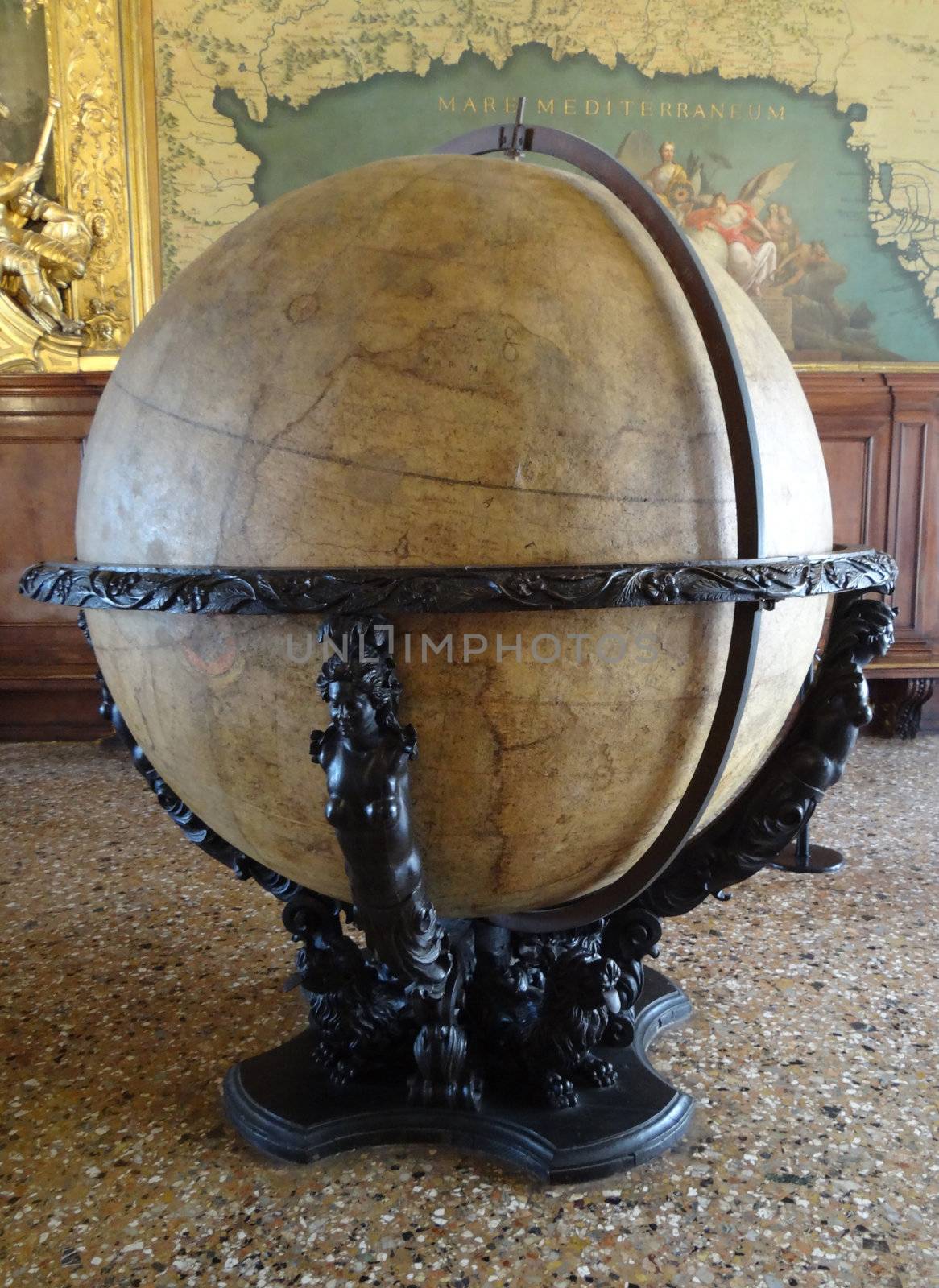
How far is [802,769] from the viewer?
1583mm

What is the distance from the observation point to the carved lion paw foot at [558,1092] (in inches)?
Answer: 63.0

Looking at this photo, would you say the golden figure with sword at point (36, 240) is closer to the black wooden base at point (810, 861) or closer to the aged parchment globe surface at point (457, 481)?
the aged parchment globe surface at point (457, 481)

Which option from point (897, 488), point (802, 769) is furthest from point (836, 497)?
point (802, 769)

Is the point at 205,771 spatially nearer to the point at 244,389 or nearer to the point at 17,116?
the point at 244,389

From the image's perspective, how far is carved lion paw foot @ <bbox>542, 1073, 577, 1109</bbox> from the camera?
5.25ft

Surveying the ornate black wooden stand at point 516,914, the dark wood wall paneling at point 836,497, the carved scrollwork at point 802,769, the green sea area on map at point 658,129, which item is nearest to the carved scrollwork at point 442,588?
the ornate black wooden stand at point 516,914

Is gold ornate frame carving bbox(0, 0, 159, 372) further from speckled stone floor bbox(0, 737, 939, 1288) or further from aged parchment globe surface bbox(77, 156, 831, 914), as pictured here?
aged parchment globe surface bbox(77, 156, 831, 914)

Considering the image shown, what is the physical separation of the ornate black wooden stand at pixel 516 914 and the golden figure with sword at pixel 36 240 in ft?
13.8

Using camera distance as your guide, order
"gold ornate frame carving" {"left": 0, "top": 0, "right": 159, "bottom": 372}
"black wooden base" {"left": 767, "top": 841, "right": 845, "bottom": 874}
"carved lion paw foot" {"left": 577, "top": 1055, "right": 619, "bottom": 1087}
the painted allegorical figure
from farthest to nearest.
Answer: the painted allegorical figure → "gold ornate frame carving" {"left": 0, "top": 0, "right": 159, "bottom": 372} → "black wooden base" {"left": 767, "top": 841, "right": 845, "bottom": 874} → "carved lion paw foot" {"left": 577, "top": 1055, "right": 619, "bottom": 1087}

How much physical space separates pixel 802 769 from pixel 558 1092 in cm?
64

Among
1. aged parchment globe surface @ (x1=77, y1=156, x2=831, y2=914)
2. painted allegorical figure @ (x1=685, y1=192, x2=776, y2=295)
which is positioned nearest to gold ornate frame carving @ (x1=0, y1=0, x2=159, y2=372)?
painted allegorical figure @ (x1=685, y1=192, x2=776, y2=295)

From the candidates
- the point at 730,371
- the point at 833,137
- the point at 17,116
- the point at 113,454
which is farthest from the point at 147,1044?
the point at 833,137

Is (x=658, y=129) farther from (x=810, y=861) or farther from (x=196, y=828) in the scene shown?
(x=196, y=828)

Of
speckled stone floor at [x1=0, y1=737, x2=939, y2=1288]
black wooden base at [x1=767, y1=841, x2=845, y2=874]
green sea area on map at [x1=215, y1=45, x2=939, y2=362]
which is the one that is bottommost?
speckled stone floor at [x1=0, y1=737, x2=939, y2=1288]
